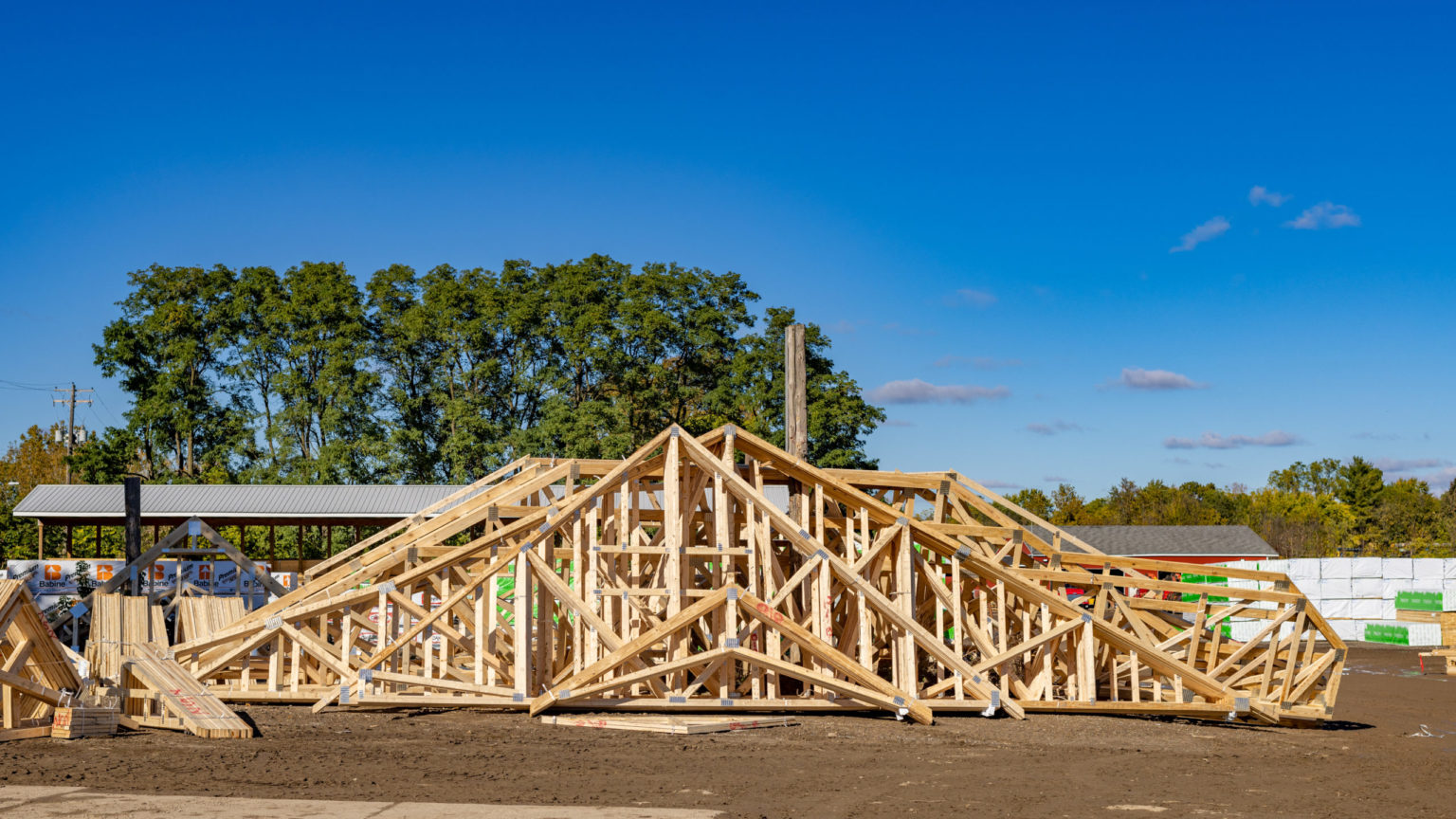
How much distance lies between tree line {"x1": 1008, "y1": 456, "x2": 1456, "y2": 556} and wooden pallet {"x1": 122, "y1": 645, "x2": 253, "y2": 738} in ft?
194

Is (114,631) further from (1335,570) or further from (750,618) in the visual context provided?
(1335,570)

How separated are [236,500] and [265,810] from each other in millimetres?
30589

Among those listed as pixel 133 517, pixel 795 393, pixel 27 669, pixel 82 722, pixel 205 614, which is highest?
pixel 795 393

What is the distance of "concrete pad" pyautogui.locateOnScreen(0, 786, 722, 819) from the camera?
307 inches

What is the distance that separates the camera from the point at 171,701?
12055mm

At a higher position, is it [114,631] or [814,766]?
[114,631]

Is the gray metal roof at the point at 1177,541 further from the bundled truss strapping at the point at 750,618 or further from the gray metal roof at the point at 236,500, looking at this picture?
the bundled truss strapping at the point at 750,618

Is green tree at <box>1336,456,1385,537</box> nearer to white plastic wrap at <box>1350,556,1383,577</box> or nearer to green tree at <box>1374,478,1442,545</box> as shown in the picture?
green tree at <box>1374,478,1442,545</box>

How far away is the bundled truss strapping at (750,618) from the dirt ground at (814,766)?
1.71 ft

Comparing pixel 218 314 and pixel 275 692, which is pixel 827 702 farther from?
pixel 218 314

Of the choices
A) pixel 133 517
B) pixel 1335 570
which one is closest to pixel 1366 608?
pixel 1335 570

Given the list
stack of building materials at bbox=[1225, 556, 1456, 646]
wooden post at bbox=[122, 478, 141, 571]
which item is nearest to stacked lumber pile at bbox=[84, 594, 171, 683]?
wooden post at bbox=[122, 478, 141, 571]

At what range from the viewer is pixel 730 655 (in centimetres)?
1287

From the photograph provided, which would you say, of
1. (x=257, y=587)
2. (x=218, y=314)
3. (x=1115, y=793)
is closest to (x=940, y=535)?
(x=1115, y=793)
